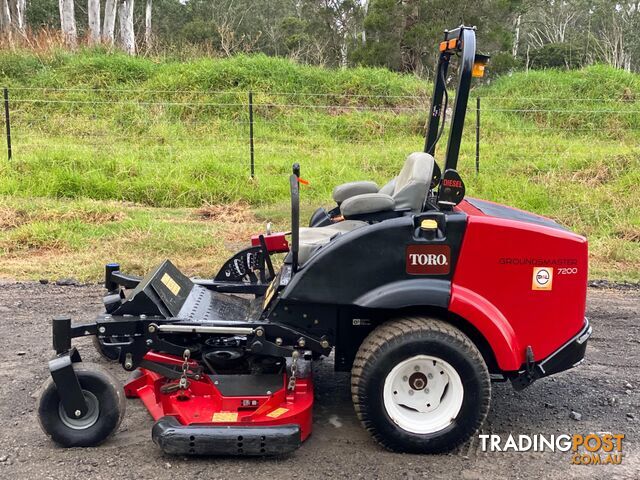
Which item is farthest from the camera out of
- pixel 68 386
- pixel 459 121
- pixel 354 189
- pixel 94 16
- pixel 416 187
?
pixel 94 16

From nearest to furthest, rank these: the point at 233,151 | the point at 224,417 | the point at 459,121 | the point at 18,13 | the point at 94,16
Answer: the point at 224,417
the point at 459,121
the point at 233,151
the point at 94,16
the point at 18,13

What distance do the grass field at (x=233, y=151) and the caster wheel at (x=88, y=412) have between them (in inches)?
137

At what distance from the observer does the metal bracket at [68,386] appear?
11.9ft

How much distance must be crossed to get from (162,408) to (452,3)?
67.9 ft

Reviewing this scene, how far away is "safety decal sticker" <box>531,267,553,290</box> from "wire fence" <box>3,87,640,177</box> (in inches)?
325

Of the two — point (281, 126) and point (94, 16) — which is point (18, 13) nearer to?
point (94, 16)

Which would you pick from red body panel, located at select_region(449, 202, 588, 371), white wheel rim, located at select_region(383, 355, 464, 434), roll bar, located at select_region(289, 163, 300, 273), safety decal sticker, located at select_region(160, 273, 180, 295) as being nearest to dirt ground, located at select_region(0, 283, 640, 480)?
white wheel rim, located at select_region(383, 355, 464, 434)

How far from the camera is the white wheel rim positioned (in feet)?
12.1

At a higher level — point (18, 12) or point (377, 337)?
point (18, 12)

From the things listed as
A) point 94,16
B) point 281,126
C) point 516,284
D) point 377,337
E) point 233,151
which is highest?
point 94,16

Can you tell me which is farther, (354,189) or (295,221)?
(354,189)

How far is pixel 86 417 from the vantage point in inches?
148

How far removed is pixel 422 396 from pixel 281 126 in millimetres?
11240

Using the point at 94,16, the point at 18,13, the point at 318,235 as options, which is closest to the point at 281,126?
the point at 318,235
